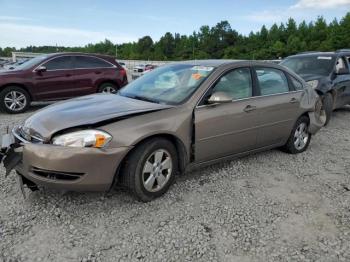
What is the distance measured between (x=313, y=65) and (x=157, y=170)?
6487 mm

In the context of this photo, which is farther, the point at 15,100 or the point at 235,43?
the point at 235,43

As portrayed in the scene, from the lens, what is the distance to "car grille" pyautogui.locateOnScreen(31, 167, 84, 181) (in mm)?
3154

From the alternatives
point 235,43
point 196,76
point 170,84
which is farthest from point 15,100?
point 235,43

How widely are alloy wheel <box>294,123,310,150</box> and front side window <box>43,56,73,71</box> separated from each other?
20.5 feet

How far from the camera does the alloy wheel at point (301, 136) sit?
550cm

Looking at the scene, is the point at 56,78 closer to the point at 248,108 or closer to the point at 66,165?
the point at 248,108

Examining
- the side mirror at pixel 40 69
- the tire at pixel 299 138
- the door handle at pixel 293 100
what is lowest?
the tire at pixel 299 138

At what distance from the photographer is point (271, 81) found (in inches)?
195

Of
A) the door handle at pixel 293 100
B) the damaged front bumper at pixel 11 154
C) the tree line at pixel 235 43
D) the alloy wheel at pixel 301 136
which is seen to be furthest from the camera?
the tree line at pixel 235 43

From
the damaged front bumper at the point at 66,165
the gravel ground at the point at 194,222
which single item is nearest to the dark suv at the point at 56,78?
the gravel ground at the point at 194,222

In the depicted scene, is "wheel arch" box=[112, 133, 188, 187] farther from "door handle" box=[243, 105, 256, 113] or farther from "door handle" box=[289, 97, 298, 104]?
"door handle" box=[289, 97, 298, 104]

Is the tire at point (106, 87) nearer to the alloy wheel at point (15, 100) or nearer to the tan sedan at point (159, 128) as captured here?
the alloy wheel at point (15, 100)

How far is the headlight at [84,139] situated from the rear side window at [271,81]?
8.15 feet

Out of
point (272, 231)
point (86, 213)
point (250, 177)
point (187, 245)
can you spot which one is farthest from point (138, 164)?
point (250, 177)
